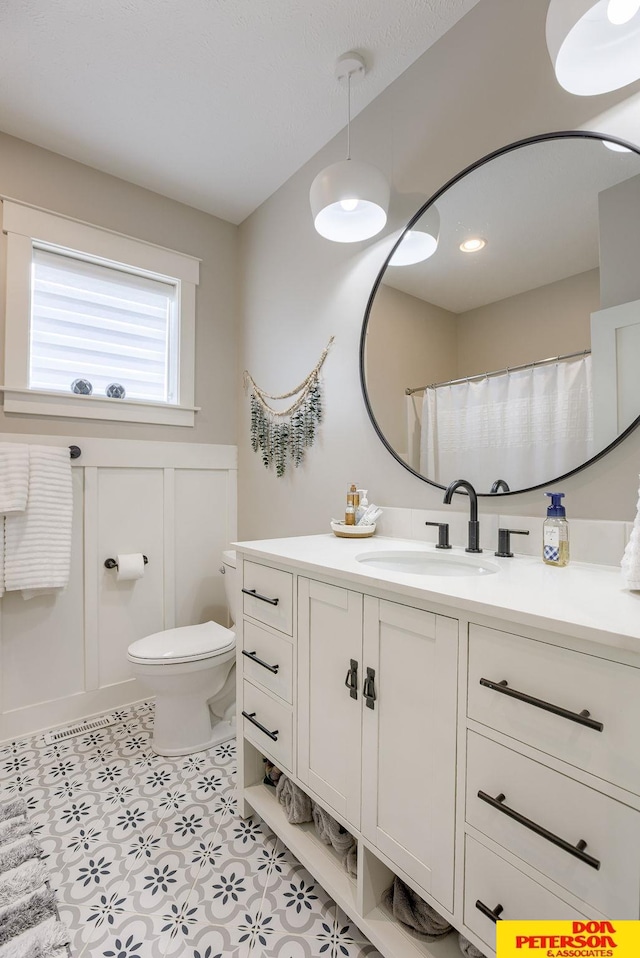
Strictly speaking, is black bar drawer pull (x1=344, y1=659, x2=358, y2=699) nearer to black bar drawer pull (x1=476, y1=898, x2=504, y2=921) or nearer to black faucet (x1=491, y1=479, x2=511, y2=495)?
black bar drawer pull (x1=476, y1=898, x2=504, y2=921)

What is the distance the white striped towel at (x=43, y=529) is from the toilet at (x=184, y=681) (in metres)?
0.51

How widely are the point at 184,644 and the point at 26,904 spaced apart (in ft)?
2.85

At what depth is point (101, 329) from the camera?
2.27m

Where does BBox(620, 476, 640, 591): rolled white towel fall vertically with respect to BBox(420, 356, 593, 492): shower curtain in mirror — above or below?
below

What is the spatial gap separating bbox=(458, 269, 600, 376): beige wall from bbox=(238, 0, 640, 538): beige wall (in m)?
0.33

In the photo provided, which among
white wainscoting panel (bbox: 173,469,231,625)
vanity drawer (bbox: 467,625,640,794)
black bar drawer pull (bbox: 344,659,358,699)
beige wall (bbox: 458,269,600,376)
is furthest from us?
white wainscoting panel (bbox: 173,469,231,625)

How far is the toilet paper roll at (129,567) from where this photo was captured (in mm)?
2186

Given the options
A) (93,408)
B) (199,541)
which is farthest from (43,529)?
(199,541)

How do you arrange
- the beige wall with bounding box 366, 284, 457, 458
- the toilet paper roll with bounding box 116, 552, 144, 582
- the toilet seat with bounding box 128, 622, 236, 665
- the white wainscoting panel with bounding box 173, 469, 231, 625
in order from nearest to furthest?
the beige wall with bounding box 366, 284, 457, 458 < the toilet seat with bounding box 128, 622, 236, 665 < the toilet paper roll with bounding box 116, 552, 144, 582 < the white wainscoting panel with bounding box 173, 469, 231, 625

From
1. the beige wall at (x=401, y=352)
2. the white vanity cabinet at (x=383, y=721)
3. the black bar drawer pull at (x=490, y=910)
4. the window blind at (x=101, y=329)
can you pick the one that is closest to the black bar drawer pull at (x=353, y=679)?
the white vanity cabinet at (x=383, y=721)

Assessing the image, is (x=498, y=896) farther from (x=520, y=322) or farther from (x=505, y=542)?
(x=520, y=322)

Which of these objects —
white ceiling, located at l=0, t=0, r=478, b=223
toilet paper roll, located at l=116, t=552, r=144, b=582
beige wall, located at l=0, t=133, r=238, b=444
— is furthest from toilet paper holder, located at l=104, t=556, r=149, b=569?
white ceiling, located at l=0, t=0, r=478, b=223

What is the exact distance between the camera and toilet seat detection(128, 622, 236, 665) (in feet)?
5.90

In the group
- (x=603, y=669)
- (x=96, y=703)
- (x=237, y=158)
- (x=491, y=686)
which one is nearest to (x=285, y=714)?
(x=491, y=686)
